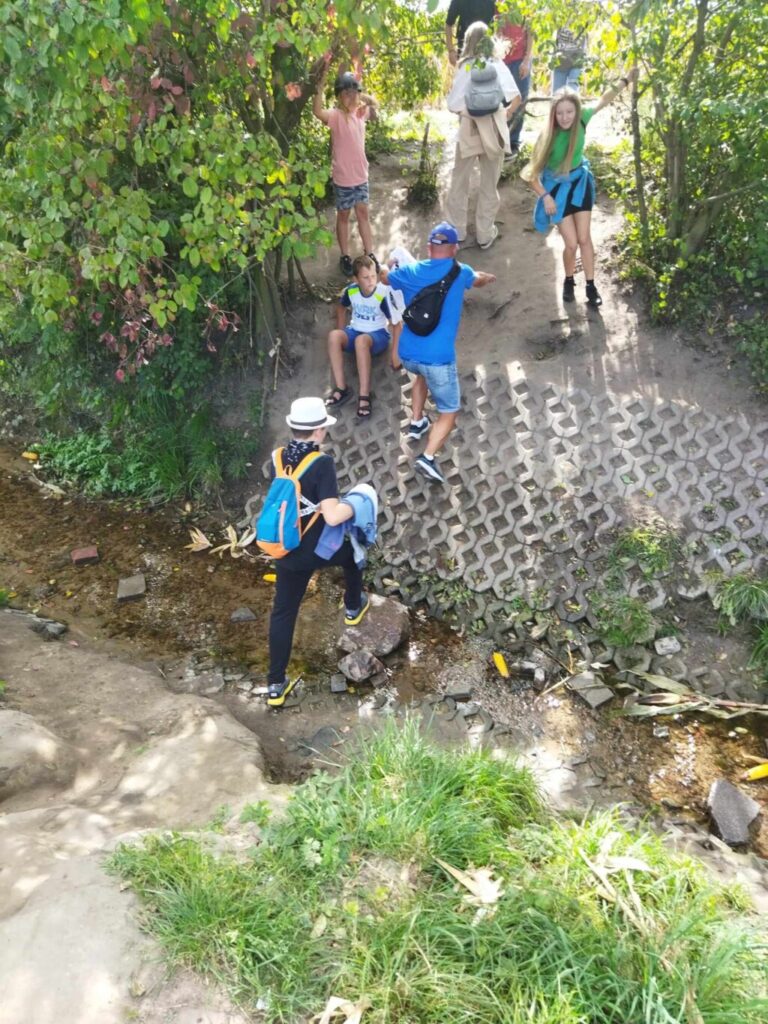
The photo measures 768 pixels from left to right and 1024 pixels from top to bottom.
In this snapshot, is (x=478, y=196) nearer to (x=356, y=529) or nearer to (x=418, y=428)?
(x=418, y=428)

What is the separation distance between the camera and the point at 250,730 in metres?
4.70

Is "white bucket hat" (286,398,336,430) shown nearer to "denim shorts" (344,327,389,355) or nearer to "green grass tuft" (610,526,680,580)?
"denim shorts" (344,327,389,355)

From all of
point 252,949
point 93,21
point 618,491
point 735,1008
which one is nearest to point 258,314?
point 93,21

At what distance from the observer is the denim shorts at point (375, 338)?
21.3ft

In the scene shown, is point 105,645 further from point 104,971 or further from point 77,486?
point 104,971

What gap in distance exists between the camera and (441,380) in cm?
570

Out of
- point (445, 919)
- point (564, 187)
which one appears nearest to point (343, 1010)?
point (445, 919)

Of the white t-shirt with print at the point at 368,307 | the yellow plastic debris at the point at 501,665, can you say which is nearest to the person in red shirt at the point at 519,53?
the white t-shirt with print at the point at 368,307

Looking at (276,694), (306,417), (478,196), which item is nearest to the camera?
(306,417)

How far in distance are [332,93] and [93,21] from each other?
13.5 ft

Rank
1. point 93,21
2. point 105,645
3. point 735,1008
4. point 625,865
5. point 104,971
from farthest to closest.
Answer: point 105,645, point 93,21, point 625,865, point 104,971, point 735,1008

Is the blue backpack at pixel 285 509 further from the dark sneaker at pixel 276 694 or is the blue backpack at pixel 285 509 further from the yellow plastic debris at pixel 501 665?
the yellow plastic debris at pixel 501 665

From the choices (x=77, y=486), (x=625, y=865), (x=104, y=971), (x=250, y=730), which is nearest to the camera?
(x=104, y=971)

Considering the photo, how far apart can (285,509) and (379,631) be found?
163 cm
